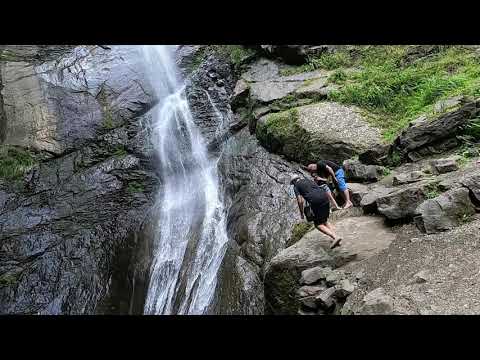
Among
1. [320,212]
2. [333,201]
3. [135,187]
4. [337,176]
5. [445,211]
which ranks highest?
[445,211]

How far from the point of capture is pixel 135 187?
607 inches

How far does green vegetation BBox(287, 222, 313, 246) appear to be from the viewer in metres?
9.56

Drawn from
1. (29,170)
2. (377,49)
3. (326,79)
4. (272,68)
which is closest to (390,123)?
(326,79)

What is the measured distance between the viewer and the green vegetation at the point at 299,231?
956cm

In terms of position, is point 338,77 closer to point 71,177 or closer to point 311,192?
point 311,192

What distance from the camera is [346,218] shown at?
893 cm

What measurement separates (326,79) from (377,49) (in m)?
2.65

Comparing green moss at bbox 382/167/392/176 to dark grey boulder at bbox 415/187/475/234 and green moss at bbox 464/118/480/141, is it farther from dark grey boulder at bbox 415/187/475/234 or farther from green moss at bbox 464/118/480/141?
dark grey boulder at bbox 415/187/475/234

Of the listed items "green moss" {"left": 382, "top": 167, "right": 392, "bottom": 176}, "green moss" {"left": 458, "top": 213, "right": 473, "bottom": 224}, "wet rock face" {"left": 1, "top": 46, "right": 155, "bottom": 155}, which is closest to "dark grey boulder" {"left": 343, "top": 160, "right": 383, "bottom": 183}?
"green moss" {"left": 382, "top": 167, "right": 392, "bottom": 176}

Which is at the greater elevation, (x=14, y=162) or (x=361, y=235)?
(x=361, y=235)

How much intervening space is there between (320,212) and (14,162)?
13175mm

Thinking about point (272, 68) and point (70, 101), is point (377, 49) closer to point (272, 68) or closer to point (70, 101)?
point (272, 68)

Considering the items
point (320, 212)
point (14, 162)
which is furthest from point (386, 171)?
point (14, 162)
